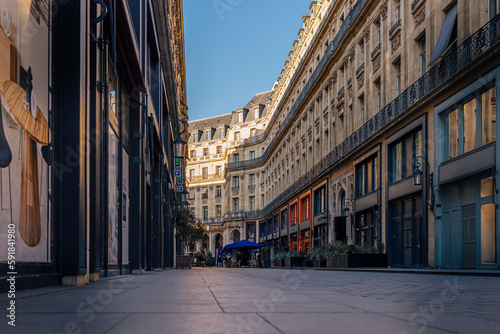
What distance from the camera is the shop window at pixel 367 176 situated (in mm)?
28222

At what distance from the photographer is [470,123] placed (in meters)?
18.3

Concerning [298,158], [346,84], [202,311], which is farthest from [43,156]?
[298,158]

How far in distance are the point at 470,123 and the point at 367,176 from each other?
11.4 m

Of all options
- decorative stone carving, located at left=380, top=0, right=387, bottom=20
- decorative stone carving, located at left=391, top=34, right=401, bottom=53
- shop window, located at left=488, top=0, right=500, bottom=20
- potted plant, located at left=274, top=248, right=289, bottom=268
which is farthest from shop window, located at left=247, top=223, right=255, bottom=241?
shop window, located at left=488, top=0, right=500, bottom=20

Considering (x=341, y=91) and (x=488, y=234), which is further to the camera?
(x=341, y=91)

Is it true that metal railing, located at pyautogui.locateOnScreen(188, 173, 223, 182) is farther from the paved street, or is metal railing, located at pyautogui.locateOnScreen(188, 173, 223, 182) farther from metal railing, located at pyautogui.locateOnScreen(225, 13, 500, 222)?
the paved street

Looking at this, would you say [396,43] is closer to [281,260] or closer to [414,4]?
[414,4]

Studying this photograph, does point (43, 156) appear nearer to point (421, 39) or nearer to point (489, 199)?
point (489, 199)

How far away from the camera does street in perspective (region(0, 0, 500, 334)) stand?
4480 mm

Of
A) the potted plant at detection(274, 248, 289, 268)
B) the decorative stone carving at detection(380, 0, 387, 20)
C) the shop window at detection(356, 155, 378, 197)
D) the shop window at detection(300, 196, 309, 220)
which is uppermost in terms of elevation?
the decorative stone carving at detection(380, 0, 387, 20)

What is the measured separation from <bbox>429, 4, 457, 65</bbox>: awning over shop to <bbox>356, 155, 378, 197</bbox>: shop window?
28.6 feet

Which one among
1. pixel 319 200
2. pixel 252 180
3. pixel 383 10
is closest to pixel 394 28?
pixel 383 10

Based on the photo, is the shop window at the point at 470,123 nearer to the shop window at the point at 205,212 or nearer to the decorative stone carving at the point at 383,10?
the decorative stone carving at the point at 383,10

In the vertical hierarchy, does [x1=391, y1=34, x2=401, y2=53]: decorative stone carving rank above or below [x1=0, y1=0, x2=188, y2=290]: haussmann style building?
above
